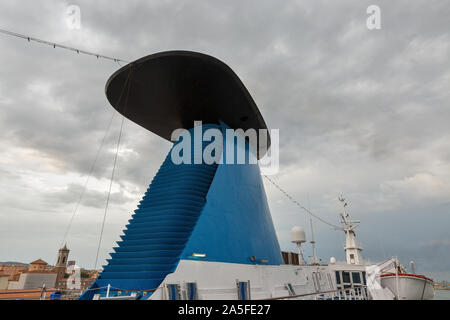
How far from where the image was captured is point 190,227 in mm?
9445

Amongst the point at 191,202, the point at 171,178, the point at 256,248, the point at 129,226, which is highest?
the point at 171,178

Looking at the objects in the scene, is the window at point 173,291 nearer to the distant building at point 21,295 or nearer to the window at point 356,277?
the distant building at point 21,295

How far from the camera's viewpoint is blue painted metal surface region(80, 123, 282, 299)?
27.7 ft

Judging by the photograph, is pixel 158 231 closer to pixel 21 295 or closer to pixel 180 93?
pixel 21 295

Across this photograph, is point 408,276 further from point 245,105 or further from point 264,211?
point 245,105

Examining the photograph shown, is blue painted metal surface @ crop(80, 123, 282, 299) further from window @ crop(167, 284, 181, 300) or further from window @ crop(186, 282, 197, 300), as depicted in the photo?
window @ crop(186, 282, 197, 300)

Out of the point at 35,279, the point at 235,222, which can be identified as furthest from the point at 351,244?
the point at 35,279

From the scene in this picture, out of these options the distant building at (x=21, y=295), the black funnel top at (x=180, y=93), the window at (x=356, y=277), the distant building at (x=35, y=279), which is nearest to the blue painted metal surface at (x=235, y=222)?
the black funnel top at (x=180, y=93)

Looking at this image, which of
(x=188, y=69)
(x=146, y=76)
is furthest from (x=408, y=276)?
(x=146, y=76)

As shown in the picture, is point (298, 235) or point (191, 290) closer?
point (191, 290)

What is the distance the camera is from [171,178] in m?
11.6

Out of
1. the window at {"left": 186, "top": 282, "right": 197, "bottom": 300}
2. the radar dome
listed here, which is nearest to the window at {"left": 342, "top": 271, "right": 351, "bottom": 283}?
the radar dome

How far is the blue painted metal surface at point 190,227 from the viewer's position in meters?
8.45
